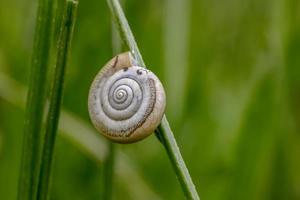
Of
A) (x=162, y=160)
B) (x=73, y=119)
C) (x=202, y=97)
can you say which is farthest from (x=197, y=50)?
(x=73, y=119)

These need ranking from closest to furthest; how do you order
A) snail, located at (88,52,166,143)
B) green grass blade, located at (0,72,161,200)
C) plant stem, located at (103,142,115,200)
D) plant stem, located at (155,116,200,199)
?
plant stem, located at (155,116,200,199) < snail, located at (88,52,166,143) < plant stem, located at (103,142,115,200) < green grass blade, located at (0,72,161,200)

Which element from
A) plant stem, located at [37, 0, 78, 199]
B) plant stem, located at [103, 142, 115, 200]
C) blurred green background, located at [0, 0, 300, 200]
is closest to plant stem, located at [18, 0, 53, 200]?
plant stem, located at [37, 0, 78, 199]

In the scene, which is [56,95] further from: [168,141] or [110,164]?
[110,164]

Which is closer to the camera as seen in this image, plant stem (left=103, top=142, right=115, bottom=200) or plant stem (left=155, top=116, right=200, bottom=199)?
plant stem (left=155, top=116, right=200, bottom=199)

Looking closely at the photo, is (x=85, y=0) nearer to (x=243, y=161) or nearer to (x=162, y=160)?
(x=162, y=160)

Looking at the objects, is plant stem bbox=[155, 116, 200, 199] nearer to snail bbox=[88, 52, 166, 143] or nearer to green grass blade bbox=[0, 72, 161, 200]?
snail bbox=[88, 52, 166, 143]

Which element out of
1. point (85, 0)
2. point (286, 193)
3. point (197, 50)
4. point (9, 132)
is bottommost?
point (286, 193)

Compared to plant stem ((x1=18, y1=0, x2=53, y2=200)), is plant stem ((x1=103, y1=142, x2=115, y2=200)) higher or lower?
plant stem ((x1=18, y1=0, x2=53, y2=200))

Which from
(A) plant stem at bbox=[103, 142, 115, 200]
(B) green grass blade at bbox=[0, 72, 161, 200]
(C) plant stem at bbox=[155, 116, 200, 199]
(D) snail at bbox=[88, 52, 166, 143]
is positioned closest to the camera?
(C) plant stem at bbox=[155, 116, 200, 199]
